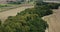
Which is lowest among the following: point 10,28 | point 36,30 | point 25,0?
point 25,0

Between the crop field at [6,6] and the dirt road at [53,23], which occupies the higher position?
the dirt road at [53,23]

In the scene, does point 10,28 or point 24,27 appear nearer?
point 10,28

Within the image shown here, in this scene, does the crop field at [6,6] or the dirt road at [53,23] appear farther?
the crop field at [6,6]

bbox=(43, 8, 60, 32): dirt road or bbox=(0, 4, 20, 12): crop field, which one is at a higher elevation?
bbox=(43, 8, 60, 32): dirt road

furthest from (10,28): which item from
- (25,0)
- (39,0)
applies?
(25,0)

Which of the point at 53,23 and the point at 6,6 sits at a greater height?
the point at 53,23

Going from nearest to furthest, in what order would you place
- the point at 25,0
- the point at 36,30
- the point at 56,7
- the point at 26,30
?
the point at 26,30
the point at 36,30
the point at 56,7
the point at 25,0

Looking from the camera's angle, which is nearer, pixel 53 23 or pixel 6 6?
pixel 53 23

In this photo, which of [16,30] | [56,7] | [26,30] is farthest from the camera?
[56,7]

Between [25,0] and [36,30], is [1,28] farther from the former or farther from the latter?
[25,0]

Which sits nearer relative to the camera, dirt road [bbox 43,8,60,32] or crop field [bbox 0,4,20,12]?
dirt road [bbox 43,8,60,32]

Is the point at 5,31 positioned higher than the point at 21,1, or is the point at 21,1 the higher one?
the point at 5,31
